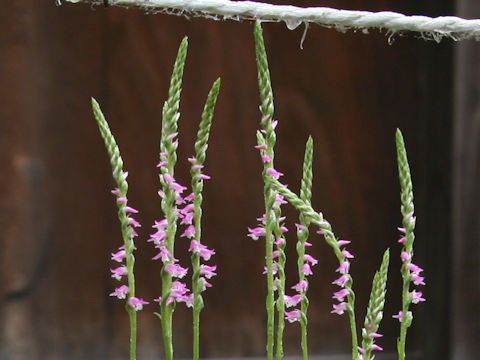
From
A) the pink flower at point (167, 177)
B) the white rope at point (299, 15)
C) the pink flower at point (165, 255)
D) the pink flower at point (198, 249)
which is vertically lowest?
the pink flower at point (165, 255)

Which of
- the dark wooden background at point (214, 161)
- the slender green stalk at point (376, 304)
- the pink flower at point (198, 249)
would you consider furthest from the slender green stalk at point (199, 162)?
the dark wooden background at point (214, 161)

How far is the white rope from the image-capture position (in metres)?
0.65

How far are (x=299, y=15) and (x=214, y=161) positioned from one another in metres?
1.04

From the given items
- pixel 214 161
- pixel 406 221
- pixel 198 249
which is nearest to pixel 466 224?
pixel 214 161

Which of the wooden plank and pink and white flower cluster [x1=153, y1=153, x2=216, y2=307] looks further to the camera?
the wooden plank

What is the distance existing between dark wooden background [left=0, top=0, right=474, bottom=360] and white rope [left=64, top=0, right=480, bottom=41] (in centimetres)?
90

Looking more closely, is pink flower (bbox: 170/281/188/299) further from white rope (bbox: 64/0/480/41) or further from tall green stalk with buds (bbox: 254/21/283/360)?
white rope (bbox: 64/0/480/41)

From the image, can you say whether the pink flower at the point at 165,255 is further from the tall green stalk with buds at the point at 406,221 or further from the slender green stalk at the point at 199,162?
the tall green stalk with buds at the point at 406,221

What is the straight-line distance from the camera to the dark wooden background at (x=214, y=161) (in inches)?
64.7

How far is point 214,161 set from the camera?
171 cm

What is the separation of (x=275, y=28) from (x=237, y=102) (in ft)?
0.57

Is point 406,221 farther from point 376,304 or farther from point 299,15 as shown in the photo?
point 299,15

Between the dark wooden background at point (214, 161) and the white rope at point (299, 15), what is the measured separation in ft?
2.95

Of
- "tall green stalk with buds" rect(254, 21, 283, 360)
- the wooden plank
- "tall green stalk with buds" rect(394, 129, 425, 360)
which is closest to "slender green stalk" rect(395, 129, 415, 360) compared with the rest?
"tall green stalk with buds" rect(394, 129, 425, 360)
